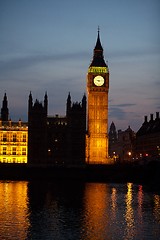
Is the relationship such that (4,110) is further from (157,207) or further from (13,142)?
(157,207)

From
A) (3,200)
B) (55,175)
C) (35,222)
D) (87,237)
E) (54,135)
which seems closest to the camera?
(87,237)

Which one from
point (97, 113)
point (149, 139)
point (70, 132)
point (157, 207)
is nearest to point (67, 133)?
point (70, 132)

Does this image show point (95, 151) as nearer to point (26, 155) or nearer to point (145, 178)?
point (26, 155)

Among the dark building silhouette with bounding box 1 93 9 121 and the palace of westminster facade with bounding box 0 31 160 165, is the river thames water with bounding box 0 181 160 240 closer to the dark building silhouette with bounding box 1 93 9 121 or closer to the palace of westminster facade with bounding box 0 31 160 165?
the palace of westminster facade with bounding box 0 31 160 165

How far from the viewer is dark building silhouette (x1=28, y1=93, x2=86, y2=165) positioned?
446 ft

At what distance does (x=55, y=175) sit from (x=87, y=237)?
228ft

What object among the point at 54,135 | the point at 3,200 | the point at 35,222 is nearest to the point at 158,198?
the point at 3,200

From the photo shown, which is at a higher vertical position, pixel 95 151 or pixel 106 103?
pixel 106 103

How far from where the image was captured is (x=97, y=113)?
484ft

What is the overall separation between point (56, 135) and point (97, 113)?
47.9 feet

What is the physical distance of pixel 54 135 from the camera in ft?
455

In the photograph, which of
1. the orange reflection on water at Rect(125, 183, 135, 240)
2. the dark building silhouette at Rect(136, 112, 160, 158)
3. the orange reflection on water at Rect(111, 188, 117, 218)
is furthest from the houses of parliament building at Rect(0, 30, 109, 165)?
the orange reflection on water at Rect(125, 183, 135, 240)

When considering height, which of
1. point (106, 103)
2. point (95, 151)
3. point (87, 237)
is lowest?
point (87, 237)

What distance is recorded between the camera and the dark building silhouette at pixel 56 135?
136m
